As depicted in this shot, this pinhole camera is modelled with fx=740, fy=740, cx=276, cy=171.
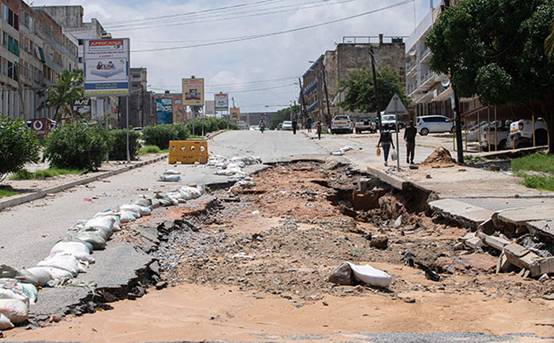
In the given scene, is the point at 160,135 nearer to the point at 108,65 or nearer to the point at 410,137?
the point at 108,65

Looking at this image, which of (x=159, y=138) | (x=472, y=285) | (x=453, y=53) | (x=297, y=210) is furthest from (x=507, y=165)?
(x=159, y=138)

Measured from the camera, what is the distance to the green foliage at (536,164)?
71.5 ft

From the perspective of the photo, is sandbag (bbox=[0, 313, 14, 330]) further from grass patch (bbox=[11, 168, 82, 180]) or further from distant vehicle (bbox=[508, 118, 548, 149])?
distant vehicle (bbox=[508, 118, 548, 149])

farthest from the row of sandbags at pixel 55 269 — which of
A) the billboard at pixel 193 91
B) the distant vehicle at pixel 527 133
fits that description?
the billboard at pixel 193 91

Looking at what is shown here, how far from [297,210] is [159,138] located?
3715 cm

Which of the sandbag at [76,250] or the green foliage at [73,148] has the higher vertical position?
the green foliage at [73,148]

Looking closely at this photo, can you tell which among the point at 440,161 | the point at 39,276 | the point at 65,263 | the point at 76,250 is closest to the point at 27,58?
the point at 440,161

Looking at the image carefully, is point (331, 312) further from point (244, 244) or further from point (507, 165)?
point (507, 165)

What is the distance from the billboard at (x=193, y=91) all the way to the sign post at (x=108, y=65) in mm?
46167

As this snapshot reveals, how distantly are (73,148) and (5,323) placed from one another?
22981mm

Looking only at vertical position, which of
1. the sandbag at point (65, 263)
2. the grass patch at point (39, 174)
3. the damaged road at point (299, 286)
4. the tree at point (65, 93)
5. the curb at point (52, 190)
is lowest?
the damaged road at point (299, 286)

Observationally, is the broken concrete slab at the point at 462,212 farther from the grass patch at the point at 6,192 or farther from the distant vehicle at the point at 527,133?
the distant vehicle at the point at 527,133

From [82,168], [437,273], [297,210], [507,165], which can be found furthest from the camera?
[82,168]

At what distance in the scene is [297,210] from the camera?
674 inches
